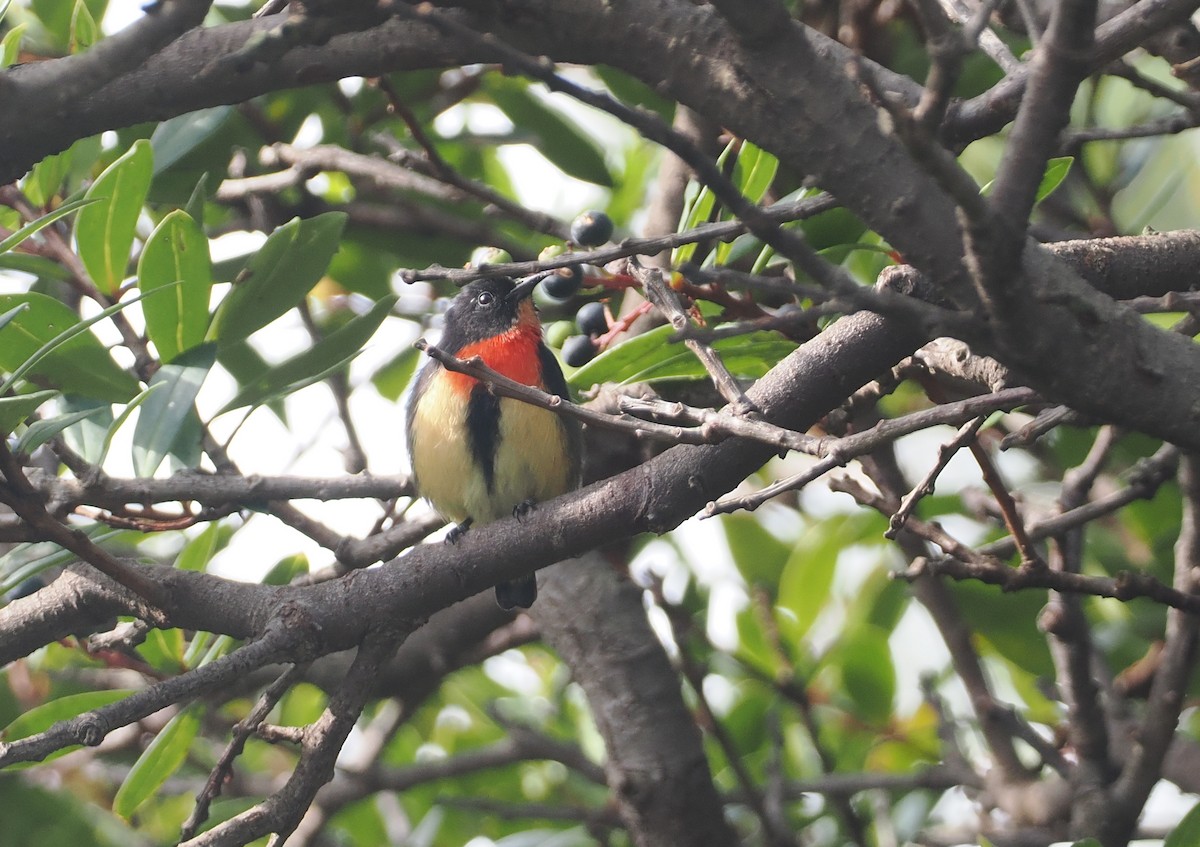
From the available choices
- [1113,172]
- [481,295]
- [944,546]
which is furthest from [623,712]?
[1113,172]

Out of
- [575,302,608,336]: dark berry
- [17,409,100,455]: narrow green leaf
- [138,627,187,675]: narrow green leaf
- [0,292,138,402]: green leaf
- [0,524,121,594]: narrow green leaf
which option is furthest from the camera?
[575,302,608,336]: dark berry

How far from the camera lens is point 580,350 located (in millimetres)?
3625

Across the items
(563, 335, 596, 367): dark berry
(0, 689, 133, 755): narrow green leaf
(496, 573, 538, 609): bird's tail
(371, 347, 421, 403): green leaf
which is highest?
(371, 347, 421, 403): green leaf

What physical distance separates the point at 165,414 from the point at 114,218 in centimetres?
55

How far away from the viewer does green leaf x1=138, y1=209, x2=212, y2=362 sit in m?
3.04

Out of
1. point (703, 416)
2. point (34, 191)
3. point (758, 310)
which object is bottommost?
point (703, 416)

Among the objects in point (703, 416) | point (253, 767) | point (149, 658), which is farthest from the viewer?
point (253, 767)

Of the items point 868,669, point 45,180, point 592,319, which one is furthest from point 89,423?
point 868,669

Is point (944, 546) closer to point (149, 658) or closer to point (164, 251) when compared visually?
point (164, 251)

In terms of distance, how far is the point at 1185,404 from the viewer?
1970mm

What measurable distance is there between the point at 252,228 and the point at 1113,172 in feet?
10.5

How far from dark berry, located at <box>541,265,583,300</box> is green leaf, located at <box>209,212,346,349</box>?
0.55 metres

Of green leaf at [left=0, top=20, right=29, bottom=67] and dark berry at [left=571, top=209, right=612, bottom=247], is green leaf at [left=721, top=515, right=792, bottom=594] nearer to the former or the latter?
dark berry at [left=571, top=209, right=612, bottom=247]

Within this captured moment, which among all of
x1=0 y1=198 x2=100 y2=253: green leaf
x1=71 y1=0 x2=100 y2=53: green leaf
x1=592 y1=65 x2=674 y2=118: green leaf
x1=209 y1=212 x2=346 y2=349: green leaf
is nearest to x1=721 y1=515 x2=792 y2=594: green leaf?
x1=592 y1=65 x2=674 y2=118: green leaf
